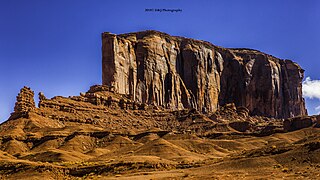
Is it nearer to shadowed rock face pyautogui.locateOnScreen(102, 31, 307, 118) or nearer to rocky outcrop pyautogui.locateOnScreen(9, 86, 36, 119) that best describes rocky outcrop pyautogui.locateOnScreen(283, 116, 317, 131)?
shadowed rock face pyautogui.locateOnScreen(102, 31, 307, 118)

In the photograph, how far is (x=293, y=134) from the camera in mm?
95438

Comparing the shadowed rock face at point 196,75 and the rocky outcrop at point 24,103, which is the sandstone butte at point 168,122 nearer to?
the rocky outcrop at point 24,103

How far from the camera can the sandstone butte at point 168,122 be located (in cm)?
5059

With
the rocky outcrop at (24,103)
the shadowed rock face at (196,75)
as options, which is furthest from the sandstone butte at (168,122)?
the shadowed rock face at (196,75)

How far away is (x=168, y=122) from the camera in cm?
12269

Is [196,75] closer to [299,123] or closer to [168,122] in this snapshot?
[168,122]

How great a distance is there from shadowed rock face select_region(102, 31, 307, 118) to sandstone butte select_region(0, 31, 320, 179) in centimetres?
36

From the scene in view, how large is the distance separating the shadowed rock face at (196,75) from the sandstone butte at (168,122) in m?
0.36

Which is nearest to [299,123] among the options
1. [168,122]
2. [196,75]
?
[168,122]

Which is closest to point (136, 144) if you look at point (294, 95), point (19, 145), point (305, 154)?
point (19, 145)

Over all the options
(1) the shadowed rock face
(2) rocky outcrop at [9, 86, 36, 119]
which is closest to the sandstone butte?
(2) rocky outcrop at [9, 86, 36, 119]

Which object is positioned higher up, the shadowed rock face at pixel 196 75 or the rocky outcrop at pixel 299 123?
the shadowed rock face at pixel 196 75

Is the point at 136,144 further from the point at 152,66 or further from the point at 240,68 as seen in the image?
the point at 240,68

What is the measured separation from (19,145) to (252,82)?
118 meters
